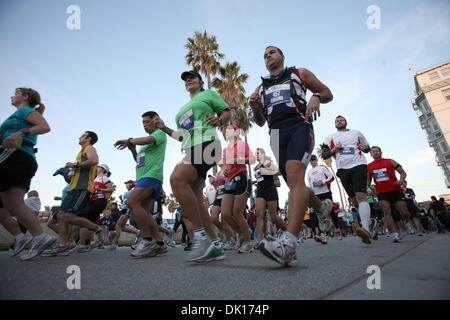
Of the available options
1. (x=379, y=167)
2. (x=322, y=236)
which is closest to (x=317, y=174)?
(x=379, y=167)

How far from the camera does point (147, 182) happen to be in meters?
4.45

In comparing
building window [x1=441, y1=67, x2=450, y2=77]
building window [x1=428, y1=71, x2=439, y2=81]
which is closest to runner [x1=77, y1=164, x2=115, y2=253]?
building window [x1=441, y1=67, x2=450, y2=77]

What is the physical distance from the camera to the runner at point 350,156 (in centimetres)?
520

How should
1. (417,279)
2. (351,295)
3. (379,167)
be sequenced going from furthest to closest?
1. (379,167)
2. (417,279)
3. (351,295)

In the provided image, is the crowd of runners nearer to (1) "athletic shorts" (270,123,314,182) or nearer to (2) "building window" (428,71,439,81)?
(1) "athletic shorts" (270,123,314,182)

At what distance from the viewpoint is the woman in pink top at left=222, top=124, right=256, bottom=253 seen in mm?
4980

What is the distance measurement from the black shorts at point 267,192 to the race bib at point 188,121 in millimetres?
2620

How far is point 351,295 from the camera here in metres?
1.37

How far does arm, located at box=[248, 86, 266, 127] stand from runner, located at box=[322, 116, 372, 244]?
273 cm

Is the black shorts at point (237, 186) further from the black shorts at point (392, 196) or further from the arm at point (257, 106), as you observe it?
the black shorts at point (392, 196)

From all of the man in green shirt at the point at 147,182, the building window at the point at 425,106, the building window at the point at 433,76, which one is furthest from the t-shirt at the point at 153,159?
the building window at the point at 425,106

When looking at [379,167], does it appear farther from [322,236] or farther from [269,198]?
[269,198]

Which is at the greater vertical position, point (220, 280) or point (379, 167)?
point (379, 167)
